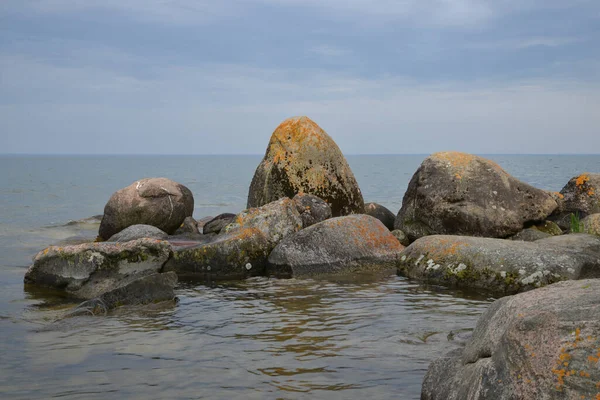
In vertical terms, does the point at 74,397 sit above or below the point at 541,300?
below

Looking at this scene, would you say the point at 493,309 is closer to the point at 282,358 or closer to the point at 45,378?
the point at 282,358

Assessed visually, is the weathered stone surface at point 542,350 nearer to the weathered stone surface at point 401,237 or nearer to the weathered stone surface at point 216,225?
the weathered stone surface at point 401,237

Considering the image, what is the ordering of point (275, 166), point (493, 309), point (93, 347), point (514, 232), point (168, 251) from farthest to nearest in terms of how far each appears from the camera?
point (275, 166) → point (514, 232) → point (168, 251) → point (93, 347) → point (493, 309)

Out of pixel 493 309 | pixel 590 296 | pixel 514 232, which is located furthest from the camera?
pixel 514 232

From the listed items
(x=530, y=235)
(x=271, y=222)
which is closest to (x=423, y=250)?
(x=271, y=222)

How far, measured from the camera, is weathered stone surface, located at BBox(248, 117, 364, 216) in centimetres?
1683

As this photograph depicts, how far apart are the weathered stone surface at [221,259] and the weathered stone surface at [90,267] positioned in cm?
81

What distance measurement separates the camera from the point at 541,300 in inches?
181

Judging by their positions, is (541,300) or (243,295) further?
(243,295)

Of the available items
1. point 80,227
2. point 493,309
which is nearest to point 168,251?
point 493,309

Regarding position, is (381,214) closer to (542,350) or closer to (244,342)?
(244,342)

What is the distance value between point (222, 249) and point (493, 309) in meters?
8.11

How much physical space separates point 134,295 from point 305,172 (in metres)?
7.74

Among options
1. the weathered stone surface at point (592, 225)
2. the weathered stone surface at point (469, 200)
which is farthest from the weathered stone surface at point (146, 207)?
the weathered stone surface at point (592, 225)
